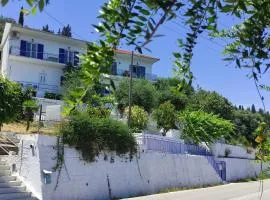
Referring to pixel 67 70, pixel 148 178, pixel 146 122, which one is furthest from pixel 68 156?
pixel 67 70

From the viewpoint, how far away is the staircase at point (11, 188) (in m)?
19.1

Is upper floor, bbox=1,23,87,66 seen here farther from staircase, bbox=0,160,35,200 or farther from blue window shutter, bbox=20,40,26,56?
staircase, bbox=0,160,35,200

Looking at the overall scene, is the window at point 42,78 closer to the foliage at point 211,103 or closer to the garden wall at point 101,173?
the foliage at point 211,103

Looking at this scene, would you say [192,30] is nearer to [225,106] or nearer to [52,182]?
[52,182]

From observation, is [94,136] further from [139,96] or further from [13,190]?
[139,96]

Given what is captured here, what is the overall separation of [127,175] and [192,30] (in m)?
23.6

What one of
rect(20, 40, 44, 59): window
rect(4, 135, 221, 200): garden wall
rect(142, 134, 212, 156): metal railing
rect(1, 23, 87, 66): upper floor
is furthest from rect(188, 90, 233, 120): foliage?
rect(4, 135, 221, 200): garden wall

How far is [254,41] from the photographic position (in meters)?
2.48

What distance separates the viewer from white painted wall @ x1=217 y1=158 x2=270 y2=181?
1583 inches

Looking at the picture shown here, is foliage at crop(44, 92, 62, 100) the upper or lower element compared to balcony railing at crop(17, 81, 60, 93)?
lower

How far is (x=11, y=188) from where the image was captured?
779 inches

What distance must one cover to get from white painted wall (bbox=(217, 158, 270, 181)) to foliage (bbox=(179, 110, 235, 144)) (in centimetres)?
203

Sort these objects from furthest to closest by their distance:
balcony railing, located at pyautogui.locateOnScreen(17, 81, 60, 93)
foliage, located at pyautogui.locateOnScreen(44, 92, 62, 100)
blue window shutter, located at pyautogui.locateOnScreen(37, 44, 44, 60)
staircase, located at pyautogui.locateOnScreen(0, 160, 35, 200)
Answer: blue window shutter, located at pyautogui.locateOnScreen(37, 44, 44, 60), balcony railing, located at pyautogui.locateOnScreen(17, 81, 60, 93), foliage, located at pyautogui.locateOnScreen(44, 92, 62, 100), staircase, located at pyautogui.locateOnScreen(0, 160, 35, 200)

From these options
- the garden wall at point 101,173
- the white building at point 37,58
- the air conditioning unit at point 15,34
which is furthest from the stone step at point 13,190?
the air conditioning unit at point 15,34
